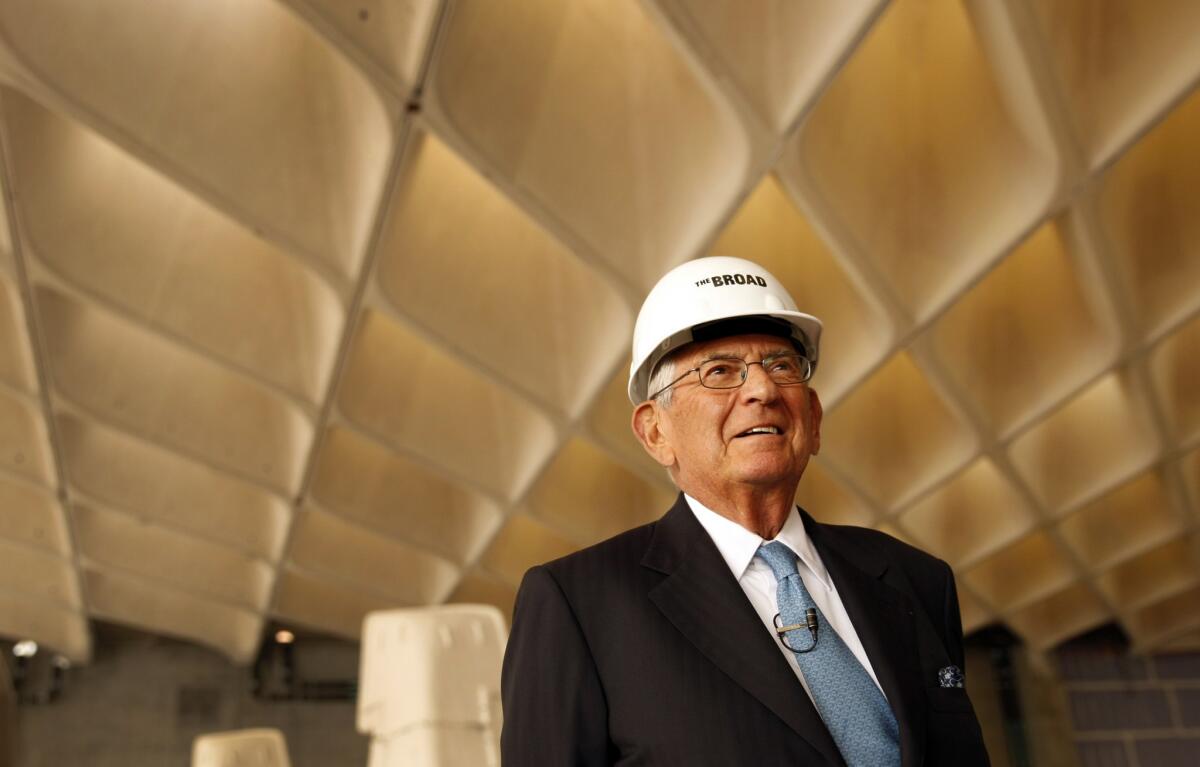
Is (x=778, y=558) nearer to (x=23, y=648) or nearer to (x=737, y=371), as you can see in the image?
(x=737, y=371)

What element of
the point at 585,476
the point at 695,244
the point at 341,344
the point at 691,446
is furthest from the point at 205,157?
the point at 585,476

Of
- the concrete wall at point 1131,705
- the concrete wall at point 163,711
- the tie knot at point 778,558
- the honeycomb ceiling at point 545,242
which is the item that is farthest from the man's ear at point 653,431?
the concrete wall at point 1131,705

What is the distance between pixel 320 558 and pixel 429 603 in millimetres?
2335

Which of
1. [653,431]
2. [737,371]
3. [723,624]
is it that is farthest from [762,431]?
[723,624]

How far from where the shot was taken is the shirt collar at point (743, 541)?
2465 millimetres

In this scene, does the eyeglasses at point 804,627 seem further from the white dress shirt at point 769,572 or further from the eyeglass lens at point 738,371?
the eyeglass lens at point 738,371

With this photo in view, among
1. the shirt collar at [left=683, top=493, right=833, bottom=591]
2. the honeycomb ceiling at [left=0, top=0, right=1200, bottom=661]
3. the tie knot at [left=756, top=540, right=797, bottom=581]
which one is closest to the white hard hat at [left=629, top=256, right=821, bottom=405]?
the shirt collar at [left=683, top=493, right=833, bottom=591]

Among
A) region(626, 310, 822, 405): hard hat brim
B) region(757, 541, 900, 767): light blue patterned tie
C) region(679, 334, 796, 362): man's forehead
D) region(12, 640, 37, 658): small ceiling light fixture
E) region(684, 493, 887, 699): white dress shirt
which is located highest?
region(12, 640, 37, 658): small ceiling light fixture

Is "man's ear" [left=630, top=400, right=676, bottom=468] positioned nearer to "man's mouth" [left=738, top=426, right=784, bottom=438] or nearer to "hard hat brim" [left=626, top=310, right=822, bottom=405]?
"hard hat brim" [left=626, top=310, right=822, bottom=405]

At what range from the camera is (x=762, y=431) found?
8.07 ft

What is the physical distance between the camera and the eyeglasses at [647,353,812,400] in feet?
8.30

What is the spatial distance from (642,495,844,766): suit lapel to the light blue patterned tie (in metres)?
0.10

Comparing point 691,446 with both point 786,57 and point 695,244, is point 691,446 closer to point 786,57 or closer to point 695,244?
point 786,57

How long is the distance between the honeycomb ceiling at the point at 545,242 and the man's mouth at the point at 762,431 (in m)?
4.43
